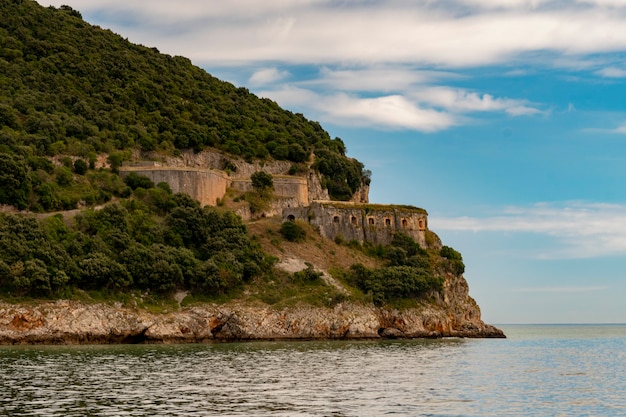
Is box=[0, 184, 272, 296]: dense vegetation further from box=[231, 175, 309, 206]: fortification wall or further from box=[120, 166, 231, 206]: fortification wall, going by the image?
box=[231, 175, 309, 206]: fortification wall

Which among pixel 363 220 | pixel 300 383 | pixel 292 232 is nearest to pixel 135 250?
pixel 292 232

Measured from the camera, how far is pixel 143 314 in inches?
2849

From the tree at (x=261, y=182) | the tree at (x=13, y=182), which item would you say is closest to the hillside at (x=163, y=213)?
the tree at (x=13, y=182)

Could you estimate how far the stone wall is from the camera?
98.0 metres

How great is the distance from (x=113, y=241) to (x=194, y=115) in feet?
130

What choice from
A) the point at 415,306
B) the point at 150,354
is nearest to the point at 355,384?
the point at 150,354

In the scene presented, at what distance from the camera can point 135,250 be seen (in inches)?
3054

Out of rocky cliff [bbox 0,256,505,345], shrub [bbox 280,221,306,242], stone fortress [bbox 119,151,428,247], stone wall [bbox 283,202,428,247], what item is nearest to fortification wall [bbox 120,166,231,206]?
stone fortress [bbox 119,151,428,247]

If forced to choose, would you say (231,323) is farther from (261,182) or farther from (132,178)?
(261,182)

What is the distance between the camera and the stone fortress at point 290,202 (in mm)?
96250

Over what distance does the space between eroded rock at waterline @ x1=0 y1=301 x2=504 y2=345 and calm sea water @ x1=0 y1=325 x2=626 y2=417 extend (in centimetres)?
495

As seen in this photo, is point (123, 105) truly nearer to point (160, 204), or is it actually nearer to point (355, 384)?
point (160, 204)

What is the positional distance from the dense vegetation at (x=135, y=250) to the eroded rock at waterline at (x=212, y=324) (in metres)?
2.69

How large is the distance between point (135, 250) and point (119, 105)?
38.9 meters
